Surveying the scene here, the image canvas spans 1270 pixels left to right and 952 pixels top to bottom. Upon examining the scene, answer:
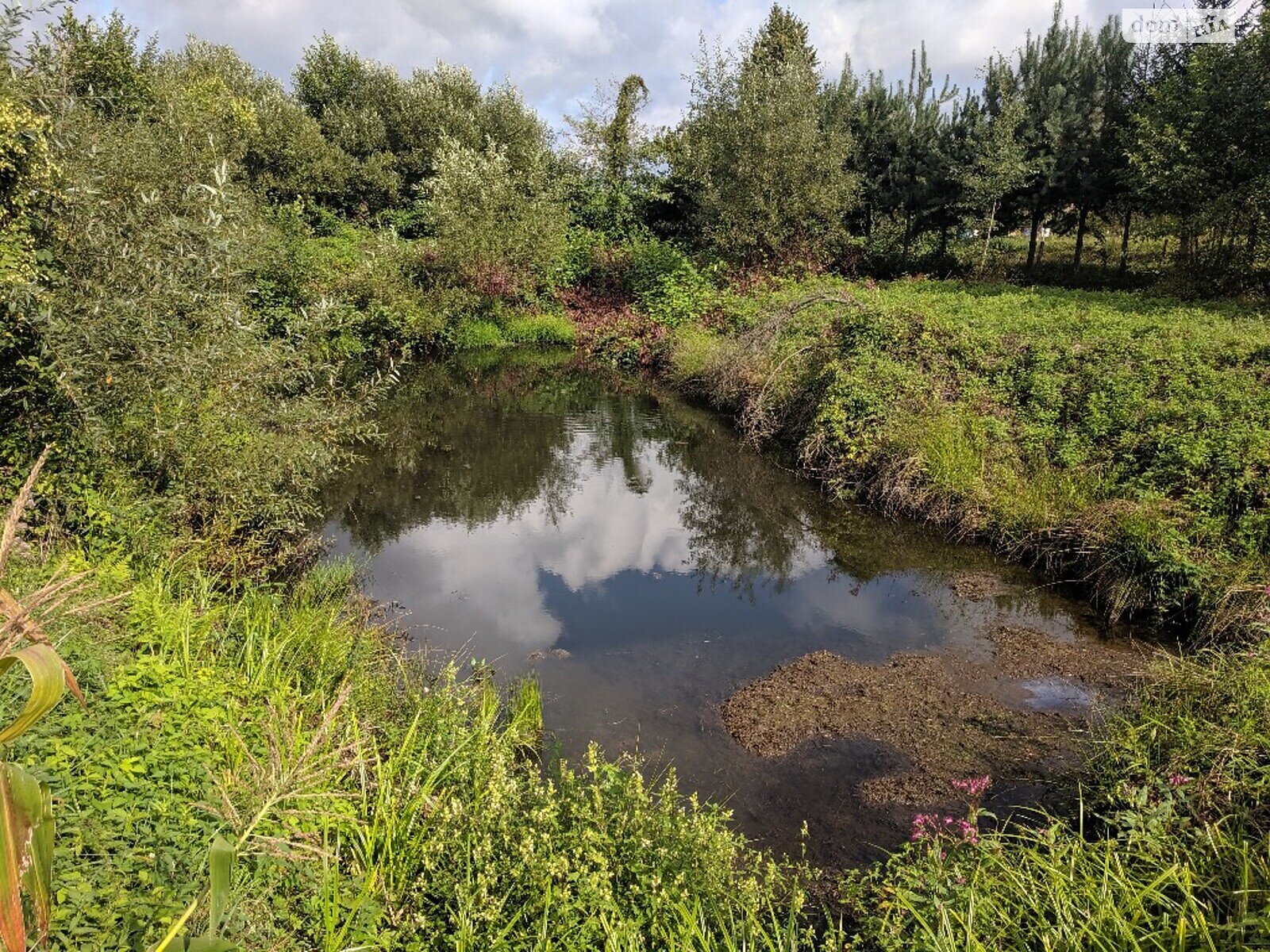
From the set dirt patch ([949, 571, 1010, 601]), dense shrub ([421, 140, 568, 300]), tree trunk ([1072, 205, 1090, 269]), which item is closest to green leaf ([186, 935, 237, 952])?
dirt patch ([949, 571, 1010, 601])

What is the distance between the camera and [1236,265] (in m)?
20.0

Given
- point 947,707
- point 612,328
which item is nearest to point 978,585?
point 947,707

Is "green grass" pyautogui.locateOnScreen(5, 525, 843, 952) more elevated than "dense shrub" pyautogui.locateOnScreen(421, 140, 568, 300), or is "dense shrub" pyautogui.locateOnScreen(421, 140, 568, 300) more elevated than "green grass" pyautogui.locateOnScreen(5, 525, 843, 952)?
"dense shrub" pyautogui.locateOnScreen(421, 140, 568, 300)

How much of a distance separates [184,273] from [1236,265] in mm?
23472

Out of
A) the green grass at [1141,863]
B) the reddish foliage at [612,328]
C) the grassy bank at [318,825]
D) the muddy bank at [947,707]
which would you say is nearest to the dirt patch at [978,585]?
the muddy bank at [947,707]

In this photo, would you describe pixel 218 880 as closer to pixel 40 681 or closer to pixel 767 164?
pixel 40 681

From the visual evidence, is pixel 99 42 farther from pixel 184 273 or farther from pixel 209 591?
pixel 209 591

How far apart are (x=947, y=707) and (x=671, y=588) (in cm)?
376

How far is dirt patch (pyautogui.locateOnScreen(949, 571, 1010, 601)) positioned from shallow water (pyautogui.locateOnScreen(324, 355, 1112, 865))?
9cm

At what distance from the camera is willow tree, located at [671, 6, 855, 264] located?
24531 mm

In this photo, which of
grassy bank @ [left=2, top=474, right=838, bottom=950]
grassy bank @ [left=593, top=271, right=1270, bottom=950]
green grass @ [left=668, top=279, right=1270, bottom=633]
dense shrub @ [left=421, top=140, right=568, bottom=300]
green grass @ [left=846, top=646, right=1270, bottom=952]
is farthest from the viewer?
dense shrub @ [left=421, top=140, right=568, bottom=300]

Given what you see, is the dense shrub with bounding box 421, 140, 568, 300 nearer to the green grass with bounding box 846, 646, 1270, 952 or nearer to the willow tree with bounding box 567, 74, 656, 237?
the willow tree with bounding box 567, 74, 656, 237

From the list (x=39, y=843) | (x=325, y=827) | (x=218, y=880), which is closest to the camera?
(x=39, y=843)

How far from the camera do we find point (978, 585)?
9719 mm
